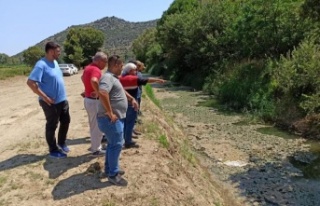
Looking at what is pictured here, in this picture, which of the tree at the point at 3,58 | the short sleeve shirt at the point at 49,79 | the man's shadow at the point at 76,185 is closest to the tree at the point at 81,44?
the tree at the point at 3,58

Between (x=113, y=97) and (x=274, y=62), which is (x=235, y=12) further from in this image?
(x=113, y=97)

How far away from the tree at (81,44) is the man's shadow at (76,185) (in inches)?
2491

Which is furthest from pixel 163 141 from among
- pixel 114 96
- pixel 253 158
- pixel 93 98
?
pixel 253 158

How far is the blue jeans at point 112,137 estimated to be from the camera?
5.75 metres

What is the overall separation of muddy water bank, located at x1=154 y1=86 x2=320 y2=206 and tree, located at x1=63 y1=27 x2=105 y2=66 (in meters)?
53.5

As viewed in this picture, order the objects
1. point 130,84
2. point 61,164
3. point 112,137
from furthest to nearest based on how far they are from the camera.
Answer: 1. point 130,84
2. point 61,164
3. point 112,137

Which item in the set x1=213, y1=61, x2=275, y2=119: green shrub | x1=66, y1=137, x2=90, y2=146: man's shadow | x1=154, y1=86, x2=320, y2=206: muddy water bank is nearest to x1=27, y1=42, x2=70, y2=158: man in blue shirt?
x1=66, y1=137, x2=90, y2=146: man's shadow

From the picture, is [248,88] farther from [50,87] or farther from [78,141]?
[50,87]

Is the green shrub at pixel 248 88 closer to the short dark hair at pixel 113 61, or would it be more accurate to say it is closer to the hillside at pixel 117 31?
the short dark hair at pixel 113 61

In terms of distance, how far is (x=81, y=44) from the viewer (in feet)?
252

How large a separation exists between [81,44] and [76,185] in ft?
241

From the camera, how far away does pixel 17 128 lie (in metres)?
10.6

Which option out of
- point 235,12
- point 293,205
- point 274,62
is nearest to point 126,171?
point 293,205

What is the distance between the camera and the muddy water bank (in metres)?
9.30
